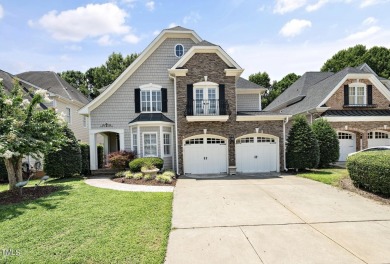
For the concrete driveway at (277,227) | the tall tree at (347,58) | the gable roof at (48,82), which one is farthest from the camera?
the tall tree at (347,58)

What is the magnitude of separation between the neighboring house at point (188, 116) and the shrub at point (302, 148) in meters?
0.64

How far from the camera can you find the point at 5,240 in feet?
16.9

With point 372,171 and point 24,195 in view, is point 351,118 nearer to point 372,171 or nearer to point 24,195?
point 372,171

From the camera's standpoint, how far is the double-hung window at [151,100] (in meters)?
15.6

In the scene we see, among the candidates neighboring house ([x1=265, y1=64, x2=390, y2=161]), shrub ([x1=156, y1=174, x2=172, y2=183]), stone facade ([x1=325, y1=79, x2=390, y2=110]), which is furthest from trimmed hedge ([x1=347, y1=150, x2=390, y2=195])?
stone facade ([x1=325, y1=79, x2=390, y2=110])

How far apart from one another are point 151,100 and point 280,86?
32469mm

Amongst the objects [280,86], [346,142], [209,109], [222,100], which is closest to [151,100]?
[209,109]

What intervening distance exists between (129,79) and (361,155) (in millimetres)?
13408

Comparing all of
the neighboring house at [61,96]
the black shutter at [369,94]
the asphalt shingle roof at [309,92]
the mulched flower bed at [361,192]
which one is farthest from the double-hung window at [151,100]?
the black shutter at [369,94]

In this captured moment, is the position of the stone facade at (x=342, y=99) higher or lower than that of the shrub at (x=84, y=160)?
higher

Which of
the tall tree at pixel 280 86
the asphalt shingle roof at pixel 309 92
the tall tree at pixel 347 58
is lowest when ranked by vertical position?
the asphalt shingle roof at pixel 309 92

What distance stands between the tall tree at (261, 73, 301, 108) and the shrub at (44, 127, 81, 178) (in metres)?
35.7

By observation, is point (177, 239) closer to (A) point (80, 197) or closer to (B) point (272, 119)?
(A) point (80, 197)

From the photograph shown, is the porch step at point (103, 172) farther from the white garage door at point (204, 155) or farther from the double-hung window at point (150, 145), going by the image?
the white garage door at point (204, 155)
